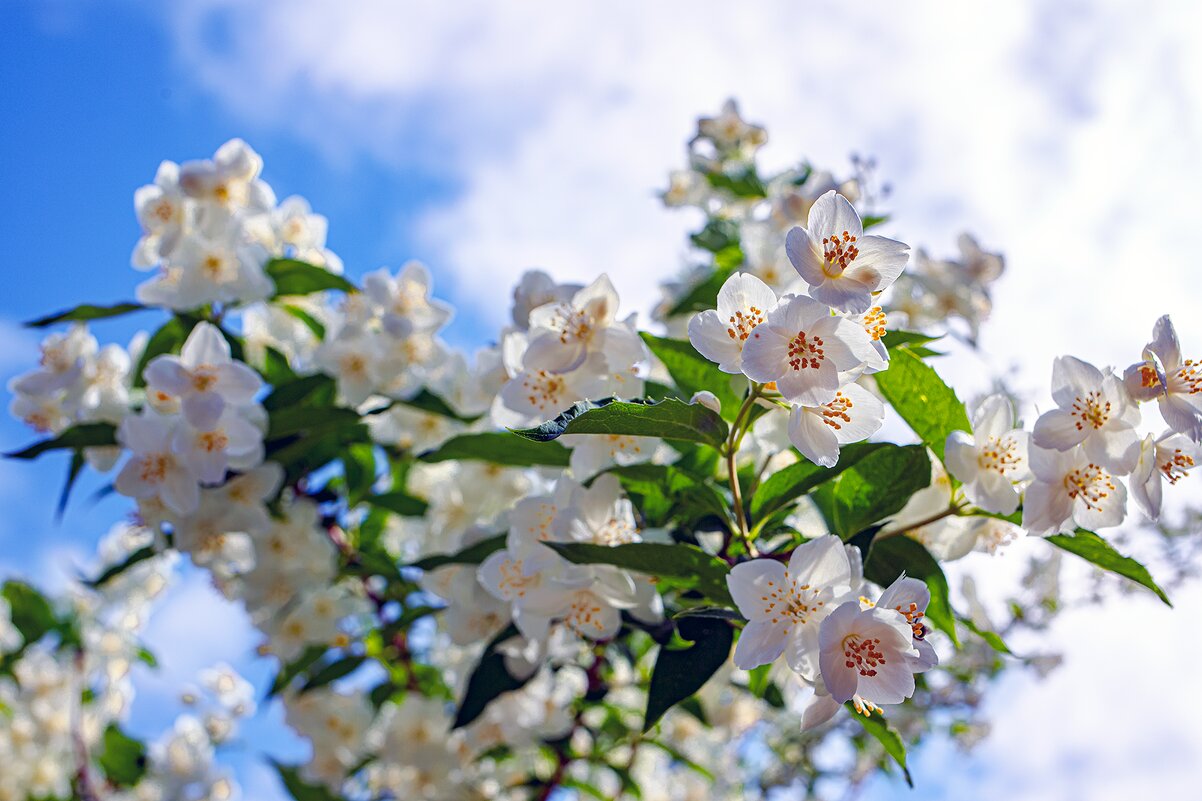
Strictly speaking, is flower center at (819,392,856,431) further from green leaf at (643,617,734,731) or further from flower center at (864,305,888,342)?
green leaf at (643,617,734,731)

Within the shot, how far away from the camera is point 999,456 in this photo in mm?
1271

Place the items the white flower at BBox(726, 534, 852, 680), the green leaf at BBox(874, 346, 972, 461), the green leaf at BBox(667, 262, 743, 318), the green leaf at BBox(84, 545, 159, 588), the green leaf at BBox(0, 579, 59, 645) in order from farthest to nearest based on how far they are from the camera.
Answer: the green leaf at BBox(0, 579, 59, 645) → the green leaf at BBox(84, 545, 159, 588) → the green leaf at BBox(667, 262, 743, 318) → the green leaf at BBox(874, 346, 972, 461) → the white flower at BBox(726, 534, 852, 680)

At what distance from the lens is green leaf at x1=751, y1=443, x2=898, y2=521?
124 centimetres

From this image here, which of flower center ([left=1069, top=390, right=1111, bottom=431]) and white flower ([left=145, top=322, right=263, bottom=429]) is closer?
flower center ([left=1069, top=390, right=1111, bottom=431])

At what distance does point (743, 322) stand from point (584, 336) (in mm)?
340

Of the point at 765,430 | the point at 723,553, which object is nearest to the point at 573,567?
the point at 723,553

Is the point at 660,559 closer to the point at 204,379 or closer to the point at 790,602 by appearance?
the point at 790,602

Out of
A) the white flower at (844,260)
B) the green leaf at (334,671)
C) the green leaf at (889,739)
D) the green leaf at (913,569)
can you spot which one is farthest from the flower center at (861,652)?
the green leaf at (334,671)

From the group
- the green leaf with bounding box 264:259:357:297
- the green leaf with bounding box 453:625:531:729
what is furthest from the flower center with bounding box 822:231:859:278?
the green leaf with bounding box 264:259:357:297

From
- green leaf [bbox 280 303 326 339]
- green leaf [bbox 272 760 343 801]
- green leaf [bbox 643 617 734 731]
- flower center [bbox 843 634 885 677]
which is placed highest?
green leaf [bbox 280 303 326 339]

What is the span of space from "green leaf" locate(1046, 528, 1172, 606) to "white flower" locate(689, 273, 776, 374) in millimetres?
514

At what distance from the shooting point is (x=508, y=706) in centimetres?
228

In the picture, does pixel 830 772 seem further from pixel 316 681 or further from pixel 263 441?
pixel 263 441

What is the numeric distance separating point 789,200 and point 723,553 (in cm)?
112
